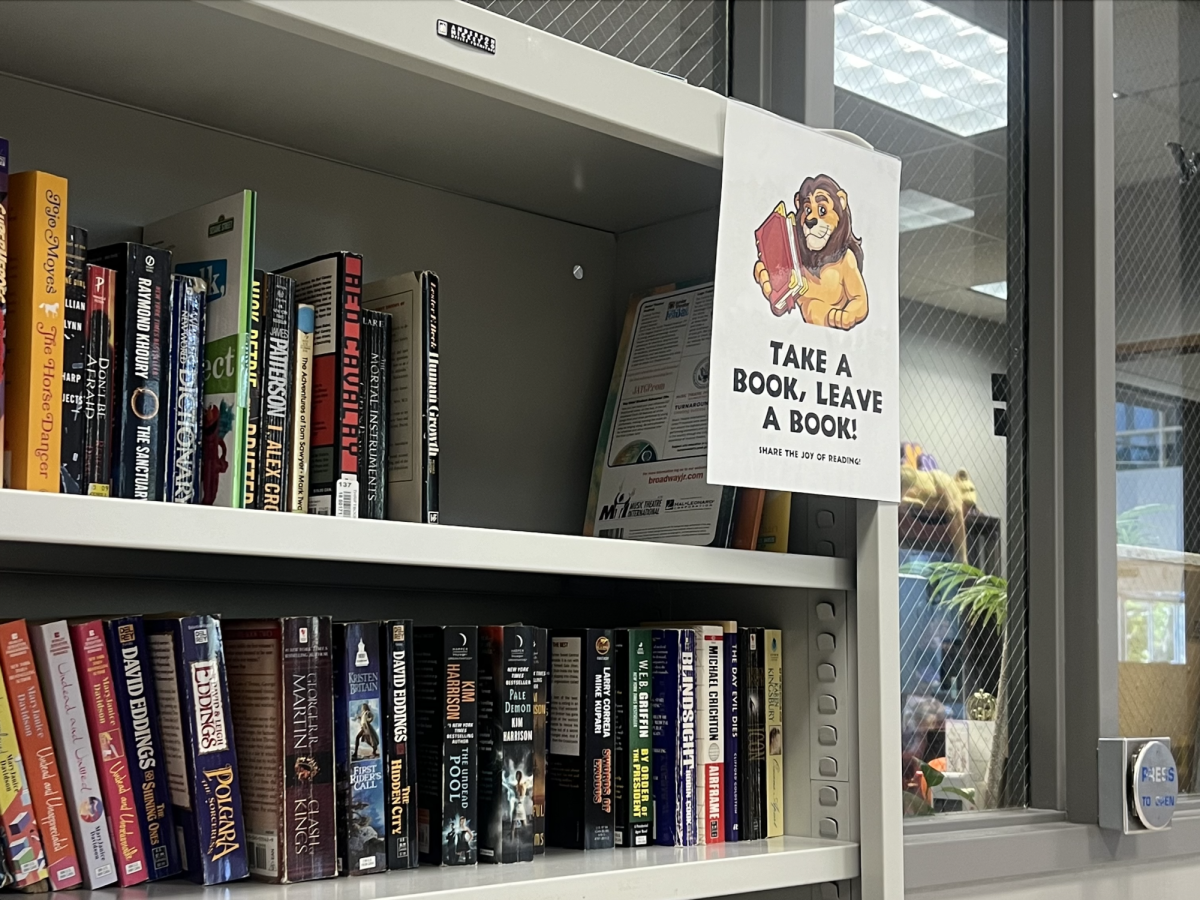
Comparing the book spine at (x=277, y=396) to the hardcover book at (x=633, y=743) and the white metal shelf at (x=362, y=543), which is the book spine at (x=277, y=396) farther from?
the hardcover book at (x=633, y=743)

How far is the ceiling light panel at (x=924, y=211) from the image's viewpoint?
5.57 ft

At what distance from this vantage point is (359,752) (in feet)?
3.38

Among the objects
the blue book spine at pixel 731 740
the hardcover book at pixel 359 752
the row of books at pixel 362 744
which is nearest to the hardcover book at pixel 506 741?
the row of books at pixel 362 744

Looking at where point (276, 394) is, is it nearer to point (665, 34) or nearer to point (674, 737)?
point (674, 737)

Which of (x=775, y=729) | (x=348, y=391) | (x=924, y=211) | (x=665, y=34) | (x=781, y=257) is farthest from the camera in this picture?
(x=924, y=211)

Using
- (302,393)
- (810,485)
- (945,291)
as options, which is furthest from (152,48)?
(945,291)

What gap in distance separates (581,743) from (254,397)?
444 mm

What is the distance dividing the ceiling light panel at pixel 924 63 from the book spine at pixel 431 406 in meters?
0.73

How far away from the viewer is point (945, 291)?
174cm

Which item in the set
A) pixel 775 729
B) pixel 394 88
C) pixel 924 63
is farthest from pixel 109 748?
pixel 924 63

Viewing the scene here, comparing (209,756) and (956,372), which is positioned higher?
(956,372)

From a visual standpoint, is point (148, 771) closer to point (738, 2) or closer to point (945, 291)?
point (738, 2)

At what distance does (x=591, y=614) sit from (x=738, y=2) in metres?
0.72

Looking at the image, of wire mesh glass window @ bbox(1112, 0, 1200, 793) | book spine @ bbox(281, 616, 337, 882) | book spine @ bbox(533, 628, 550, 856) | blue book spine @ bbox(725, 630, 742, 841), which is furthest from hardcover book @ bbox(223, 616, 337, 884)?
wire mesh glass window @ bbox(1112, 0, 1200, 793)
